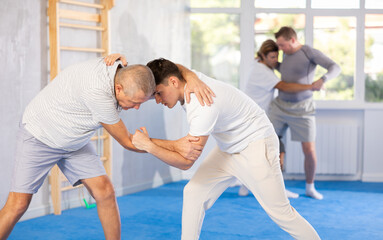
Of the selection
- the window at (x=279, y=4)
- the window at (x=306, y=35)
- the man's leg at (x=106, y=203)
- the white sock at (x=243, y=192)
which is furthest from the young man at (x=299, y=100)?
the man's leg at (x=106, y=203)

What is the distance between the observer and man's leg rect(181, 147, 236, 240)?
8.43 ft

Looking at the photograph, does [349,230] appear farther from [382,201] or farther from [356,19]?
[356,19]

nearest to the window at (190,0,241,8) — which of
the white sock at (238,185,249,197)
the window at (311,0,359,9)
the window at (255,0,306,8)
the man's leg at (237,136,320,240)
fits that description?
the window at (255,0,306,8)

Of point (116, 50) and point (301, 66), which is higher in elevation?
point (116, 50)

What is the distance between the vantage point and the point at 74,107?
2486mm

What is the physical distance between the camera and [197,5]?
5852 millimetres

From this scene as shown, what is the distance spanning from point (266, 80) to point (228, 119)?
227 centimetres

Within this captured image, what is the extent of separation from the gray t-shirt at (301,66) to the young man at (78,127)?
255 cm

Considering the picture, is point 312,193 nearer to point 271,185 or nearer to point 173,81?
point 271,185

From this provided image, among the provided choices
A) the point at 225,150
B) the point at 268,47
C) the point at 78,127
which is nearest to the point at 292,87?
the point at 268,47

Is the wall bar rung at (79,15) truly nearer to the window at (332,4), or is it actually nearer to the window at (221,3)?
the window at (221,3)

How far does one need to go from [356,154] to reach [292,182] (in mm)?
809

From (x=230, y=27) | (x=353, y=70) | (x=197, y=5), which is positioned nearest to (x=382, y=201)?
(x=353, y=70)

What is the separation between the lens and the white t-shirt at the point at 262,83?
15.2 feet
